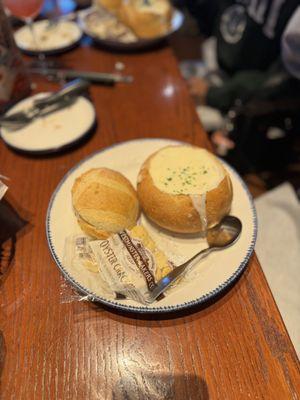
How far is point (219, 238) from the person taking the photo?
653 mm

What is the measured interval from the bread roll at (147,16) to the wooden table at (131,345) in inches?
33.6

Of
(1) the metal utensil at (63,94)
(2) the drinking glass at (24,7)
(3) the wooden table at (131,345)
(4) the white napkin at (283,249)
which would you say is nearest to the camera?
(3) the wooden table at (131,345)

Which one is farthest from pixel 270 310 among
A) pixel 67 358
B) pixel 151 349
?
pixel 67 358

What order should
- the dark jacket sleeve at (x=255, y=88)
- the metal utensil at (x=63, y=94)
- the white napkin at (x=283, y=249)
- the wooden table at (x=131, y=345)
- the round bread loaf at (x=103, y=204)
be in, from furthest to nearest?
the dark jacket sleeve at (x=255, y=88) → the metal utensil at (x=63, y=94) → the white napkin at (x=283, y=249) → the round bread loaf at (x=103, y=204) → the wooden table at (x=131, y=345)

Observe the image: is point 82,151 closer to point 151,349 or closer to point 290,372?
point 151,349

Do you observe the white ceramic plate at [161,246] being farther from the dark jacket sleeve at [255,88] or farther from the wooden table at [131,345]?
the dark jacket sleeve at [255,88]

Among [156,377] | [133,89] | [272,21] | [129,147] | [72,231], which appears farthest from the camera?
[272,21]

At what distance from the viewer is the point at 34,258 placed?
26.5 inches

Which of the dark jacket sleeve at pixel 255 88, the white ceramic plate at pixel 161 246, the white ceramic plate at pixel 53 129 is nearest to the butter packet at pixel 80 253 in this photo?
the white ceramic plate at pixel 161 246

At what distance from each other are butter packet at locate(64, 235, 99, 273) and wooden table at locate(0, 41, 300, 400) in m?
0.05

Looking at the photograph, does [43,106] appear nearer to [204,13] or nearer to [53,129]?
[53,129]

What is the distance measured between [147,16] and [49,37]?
375 millimetres

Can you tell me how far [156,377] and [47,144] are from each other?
60cm

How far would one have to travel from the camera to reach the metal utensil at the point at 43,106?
2.98 feet
